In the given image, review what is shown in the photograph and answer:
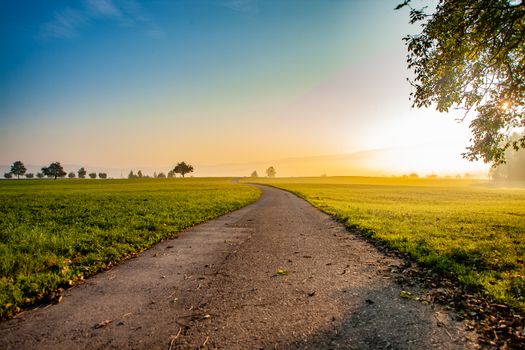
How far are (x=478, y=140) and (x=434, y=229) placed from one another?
18.5 ft

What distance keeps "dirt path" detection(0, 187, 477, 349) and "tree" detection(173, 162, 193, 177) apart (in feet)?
549

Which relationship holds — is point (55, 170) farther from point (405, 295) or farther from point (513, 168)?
point (513, 168)

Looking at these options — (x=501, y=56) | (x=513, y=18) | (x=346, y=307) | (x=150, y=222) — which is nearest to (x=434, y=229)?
(x=501, y=56)

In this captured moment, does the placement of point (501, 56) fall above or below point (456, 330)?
above

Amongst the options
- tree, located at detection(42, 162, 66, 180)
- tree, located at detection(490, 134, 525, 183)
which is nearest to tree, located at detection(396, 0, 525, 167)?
tree, located at detection(490, 134, 525, 183)

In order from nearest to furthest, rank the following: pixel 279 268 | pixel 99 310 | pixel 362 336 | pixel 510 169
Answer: pixel 362 336, pixel 99 310, pixel 279 268, pixel 510 169

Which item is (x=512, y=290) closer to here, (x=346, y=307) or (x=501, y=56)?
(x=346, y=307)

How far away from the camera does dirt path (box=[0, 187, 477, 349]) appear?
4.19m

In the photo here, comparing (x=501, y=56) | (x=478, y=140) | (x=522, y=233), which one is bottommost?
(x=522, y=233)

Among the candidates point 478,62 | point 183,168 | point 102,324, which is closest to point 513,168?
point 478,62

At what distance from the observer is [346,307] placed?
5.25 metres

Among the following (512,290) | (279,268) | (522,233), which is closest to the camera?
(512,290)

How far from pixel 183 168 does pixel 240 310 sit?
17244 centimetres

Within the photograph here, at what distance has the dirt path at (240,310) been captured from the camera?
13.8ft
